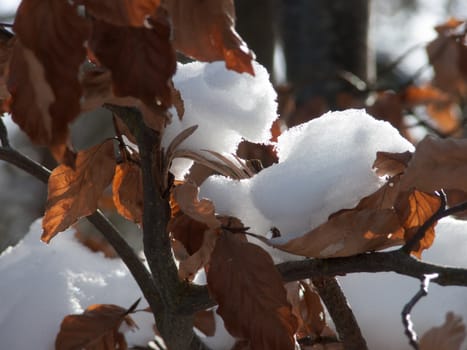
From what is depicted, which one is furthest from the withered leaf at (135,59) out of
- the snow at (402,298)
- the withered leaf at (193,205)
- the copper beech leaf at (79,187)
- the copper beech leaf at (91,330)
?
the snow at (402,298)

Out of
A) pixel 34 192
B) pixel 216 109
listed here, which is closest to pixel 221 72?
pixel 216 109

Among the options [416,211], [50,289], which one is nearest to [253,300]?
[416,211]

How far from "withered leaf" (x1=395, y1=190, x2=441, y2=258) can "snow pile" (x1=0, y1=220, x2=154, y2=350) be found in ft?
1.37

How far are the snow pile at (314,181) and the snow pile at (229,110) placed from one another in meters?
0.04

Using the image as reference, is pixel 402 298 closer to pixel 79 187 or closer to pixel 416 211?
pixel 416 211

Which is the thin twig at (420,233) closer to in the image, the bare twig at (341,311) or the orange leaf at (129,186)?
the bare twig at (341,311)

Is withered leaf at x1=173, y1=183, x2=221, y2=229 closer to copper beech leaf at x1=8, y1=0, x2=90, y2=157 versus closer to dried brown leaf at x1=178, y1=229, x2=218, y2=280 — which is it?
dried brown leaf at x1=178, y1=229, x2=218, y2=280

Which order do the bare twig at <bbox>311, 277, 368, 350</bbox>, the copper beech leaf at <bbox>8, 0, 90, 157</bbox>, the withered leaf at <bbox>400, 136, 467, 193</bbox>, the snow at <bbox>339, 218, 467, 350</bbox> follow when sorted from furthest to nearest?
1. the snow at <bbox>339, 218, 467, 350</bbox>
2. the bare twig at <bbox>311, 277, 368, 350</bbox>
3. the withered leaf at <bbox>400, 136, 467, 193</bbox>
4. the copper beech leaf at <bbox>8, 0, 90, 157</bbox>

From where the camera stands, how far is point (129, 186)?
0.82 metres

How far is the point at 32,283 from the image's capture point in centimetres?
100

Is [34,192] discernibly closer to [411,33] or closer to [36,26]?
[36,26]

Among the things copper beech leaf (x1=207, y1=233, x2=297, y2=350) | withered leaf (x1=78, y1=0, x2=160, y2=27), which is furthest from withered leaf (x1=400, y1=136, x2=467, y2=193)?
withered leaf (x1=78, y1=0, x2=160, y2=27)

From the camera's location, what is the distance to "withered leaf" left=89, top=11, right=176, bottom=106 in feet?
1.79

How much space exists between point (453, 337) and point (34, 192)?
400cm
